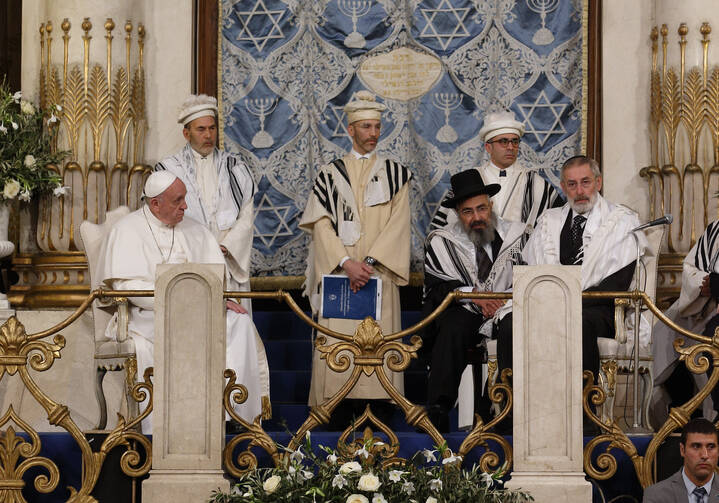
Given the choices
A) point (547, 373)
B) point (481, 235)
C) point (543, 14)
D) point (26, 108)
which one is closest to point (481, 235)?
point (481, 235)

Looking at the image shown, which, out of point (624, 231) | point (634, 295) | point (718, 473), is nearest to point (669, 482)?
point (718, 473)

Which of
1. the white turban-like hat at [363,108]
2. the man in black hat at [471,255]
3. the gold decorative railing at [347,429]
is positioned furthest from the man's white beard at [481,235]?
the gold decorative railing at [347,429]

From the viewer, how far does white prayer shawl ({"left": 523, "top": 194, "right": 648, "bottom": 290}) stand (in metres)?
9.38

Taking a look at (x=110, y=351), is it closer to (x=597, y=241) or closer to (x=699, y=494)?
(x=597, y=241)

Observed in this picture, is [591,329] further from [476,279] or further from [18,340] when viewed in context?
[18,340]

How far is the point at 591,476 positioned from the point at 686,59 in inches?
183

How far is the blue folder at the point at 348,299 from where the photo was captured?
9.97 m

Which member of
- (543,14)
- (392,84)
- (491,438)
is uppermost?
(543,14)

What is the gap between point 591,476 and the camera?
795 centimetres

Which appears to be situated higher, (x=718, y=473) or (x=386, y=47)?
(x=386, y=47)

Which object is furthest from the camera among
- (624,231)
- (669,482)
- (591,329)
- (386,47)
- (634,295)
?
(386,47)

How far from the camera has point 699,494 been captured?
Result: 7.66 m

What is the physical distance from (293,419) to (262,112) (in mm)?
3180

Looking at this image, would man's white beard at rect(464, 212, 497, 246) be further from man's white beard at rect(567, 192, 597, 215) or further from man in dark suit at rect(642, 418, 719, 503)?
man in dark suit at rect(642, 418, 719, 503)
